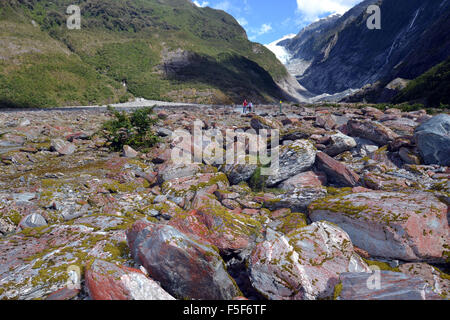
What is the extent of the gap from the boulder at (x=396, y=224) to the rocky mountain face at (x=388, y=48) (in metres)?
81.8

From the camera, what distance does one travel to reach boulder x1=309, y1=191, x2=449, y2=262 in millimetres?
3899

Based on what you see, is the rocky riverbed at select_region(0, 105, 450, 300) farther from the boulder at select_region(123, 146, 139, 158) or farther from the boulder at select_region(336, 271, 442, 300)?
the boulder at select_region(123, 146, 139, 158)

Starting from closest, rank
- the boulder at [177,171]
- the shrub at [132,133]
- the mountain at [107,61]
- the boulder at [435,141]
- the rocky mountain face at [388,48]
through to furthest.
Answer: the boulder at [435,141] < the boulder at [177,171] < the shrub at [132,133] < the mountain at [107,61] < the rocky mountain face at [388,48]

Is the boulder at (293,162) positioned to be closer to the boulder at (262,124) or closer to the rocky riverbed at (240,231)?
the rocky riverbed at (240,231)

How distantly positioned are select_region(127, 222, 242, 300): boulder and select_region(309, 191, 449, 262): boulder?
8.96 feet

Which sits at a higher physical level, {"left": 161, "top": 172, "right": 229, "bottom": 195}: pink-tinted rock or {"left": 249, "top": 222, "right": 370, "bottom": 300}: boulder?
{"left": 161, "top": 172, "right": 229, "bottom": 195}: pink-tinted rock

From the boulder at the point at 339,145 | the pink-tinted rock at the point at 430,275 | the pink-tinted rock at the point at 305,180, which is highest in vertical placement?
the boulder at the point at 339,145

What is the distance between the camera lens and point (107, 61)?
66375 millimetres

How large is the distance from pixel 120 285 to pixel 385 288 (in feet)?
12.0

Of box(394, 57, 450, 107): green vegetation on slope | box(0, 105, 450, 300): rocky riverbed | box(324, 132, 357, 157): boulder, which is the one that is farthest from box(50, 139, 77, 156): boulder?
box(394, 57, 450, 107): green vegetation on slope

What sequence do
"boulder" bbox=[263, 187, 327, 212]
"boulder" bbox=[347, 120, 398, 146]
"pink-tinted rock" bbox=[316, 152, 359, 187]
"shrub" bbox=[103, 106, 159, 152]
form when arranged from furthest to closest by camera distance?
"shrub" bbox=[103, 106, 159, 152]
"boulder" bbox=[347, 120, 398, 146]
"pink-tinted rock" bbox=[316, 152, 359, 187]
"boulder" bbox=[263, 187, 327, 212]

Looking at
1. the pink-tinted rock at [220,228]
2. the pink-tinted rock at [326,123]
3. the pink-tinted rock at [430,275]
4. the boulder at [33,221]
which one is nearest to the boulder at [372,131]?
the pink-tinted rock at [326,123]

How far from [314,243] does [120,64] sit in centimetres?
7865

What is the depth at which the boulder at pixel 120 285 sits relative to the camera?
304cm
